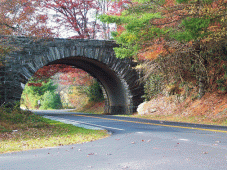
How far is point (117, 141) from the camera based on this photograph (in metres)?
8.52

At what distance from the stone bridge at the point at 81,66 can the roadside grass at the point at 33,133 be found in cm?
466

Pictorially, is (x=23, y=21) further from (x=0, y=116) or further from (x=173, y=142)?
(x=173, y=142)

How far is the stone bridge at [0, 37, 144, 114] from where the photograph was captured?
19.6 metres

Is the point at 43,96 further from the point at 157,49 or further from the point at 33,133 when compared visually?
the point at 33,133

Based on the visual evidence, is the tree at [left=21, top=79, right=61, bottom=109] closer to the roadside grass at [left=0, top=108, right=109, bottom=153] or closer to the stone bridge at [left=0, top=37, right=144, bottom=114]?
the stone bridge at [left=0, top=37, right=144, bottom=114]

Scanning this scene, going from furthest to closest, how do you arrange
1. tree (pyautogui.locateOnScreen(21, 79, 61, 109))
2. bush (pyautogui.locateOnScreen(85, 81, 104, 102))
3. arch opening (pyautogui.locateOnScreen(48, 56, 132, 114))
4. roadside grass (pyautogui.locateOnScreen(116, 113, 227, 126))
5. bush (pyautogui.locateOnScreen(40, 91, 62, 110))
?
tree (pyautogui.locateOnScreen(21, 79, 61, 109)), bush (pyautogui.locateOnScreen(40, 91, 62, 110)), bush (pyautogui.locateOnScreen(85, 81, 104, 102)), arch opening (pyautogui.locateOnScreen(48, 56, 132, 114)), roadside grass (pyautogui.locateOnScreen(116, 113, 227, 126))

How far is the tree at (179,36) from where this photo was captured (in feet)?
40.0

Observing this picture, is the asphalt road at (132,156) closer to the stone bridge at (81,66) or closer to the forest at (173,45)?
the forest at (173,45)

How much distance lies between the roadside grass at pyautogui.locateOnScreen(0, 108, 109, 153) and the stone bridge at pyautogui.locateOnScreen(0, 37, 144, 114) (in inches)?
184

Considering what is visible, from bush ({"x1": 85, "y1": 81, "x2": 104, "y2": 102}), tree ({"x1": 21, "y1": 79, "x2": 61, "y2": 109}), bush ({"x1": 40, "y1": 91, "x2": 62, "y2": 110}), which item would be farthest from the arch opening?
tree ({"x1": 21, "y1": 79, "x2": 61, "y2": 109})

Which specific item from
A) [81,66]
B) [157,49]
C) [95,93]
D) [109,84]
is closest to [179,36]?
[157,49]

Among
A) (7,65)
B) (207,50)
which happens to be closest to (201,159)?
(207,50)

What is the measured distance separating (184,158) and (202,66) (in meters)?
11.9

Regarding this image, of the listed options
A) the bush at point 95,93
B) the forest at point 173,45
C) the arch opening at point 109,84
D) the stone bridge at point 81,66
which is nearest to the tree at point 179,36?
the forest at point 173,45
